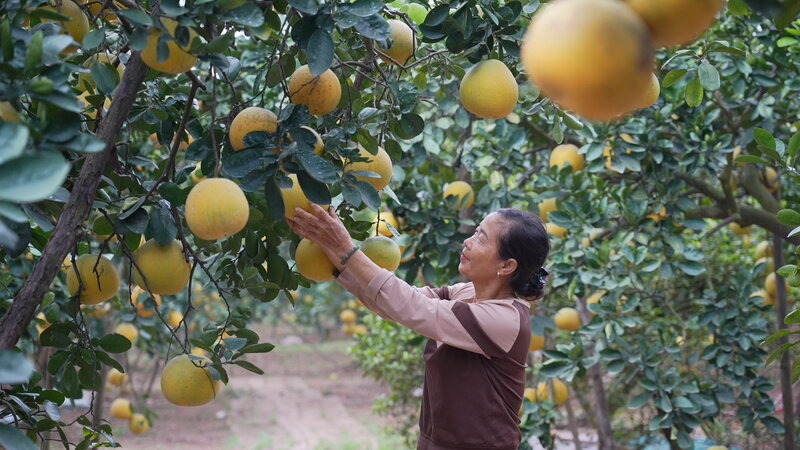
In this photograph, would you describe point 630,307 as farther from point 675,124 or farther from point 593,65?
point 593,65

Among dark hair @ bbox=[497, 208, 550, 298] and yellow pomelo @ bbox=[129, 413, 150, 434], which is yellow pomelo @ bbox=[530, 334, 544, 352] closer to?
dark hair @ bbox=[497, 208, 550, 298]

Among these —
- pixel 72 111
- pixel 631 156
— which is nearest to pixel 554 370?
pixel 631 156

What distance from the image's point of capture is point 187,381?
182cm

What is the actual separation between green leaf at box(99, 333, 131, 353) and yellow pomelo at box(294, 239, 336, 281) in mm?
433

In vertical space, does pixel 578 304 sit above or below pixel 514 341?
above

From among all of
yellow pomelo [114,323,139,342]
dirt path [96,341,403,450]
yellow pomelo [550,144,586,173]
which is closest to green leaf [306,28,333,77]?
yellow pomelo [550,144,586,173]

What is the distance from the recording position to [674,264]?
342 cm

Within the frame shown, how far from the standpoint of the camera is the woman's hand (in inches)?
68.5

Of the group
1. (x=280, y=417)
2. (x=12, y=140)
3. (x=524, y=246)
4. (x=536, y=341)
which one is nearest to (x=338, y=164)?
(x=524, y=246)

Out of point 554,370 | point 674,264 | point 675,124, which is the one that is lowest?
point 554,370

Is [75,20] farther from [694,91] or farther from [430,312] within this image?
[694,91]

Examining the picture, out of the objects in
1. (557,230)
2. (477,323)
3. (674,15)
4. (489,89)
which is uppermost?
(557,230)

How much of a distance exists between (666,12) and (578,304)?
3501 millimetres

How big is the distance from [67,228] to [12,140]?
21.2 inches
